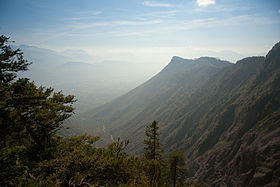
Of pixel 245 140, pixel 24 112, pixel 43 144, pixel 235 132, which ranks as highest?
pixel 24 112

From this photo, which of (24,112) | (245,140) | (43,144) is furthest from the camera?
(245,140)

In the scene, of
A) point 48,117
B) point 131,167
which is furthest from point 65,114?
point 131,167

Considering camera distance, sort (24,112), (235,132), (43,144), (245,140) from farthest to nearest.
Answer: (235,132) → (245,140) → (43,144) → (24,112)

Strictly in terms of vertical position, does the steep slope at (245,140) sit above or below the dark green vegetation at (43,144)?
below

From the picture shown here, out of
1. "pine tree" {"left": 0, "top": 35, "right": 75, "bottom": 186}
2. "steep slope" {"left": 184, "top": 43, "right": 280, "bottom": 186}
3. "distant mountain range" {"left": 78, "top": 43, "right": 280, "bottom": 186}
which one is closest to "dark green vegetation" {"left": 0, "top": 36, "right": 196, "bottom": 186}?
"pine tree" {"left": 0, "top": 35, "right": 75, "bottom": 186}

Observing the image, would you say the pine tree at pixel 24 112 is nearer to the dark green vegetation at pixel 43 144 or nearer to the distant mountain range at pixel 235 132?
the dark green vegetation at pixel 43 144

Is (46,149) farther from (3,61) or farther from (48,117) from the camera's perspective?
(3,61)

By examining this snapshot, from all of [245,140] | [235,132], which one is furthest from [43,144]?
[235,132]

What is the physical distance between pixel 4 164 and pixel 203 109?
615 feet

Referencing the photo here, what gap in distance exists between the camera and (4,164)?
726cm

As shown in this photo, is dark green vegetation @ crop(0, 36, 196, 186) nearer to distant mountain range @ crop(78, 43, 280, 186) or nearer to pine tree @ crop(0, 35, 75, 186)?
pine tree @ crop(0, 35, 75, 186)

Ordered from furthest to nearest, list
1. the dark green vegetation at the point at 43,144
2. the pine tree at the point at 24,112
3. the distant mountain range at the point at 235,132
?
the distant mountain range at the point at 235,132 < the pine tree at the point at 24,112 < the dark green vegetation at the point at 43,144

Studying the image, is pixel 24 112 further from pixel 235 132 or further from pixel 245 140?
pixel 235 132

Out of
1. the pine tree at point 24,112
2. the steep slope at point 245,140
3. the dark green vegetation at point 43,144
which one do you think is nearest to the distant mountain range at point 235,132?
the steep slope at point 245,140
